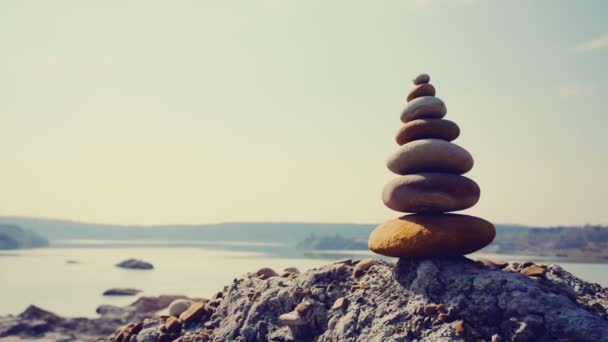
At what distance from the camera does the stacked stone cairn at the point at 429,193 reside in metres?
10.0

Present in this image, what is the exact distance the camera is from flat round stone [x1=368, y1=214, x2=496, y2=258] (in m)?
9.94

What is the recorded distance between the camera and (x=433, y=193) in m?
10.2

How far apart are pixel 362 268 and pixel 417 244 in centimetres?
189

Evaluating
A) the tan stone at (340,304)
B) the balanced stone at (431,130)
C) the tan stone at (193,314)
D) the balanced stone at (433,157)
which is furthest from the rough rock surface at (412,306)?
the balanced stone at (431,130)

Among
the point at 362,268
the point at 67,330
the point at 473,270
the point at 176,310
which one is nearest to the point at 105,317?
the point at 67,330

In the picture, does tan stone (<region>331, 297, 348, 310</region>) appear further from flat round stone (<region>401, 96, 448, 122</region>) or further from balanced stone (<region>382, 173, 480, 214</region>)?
flat round stone (<region>401, 96, 448, 122</region>)

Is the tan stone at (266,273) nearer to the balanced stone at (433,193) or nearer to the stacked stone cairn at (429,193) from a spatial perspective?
the stacked stone cairn at (429,193)

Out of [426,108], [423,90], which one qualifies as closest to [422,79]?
[423,90]

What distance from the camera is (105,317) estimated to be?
3303 centimetres

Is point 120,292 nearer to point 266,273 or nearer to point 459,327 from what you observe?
point 266,273

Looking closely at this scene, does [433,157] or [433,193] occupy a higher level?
[433,157]

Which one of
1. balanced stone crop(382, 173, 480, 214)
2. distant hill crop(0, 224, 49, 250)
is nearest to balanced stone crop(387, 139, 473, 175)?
balanced stone crop(382, 173, 480, 214)

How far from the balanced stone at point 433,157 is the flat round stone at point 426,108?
2.38ft

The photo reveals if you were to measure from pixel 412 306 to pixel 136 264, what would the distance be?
267ft
